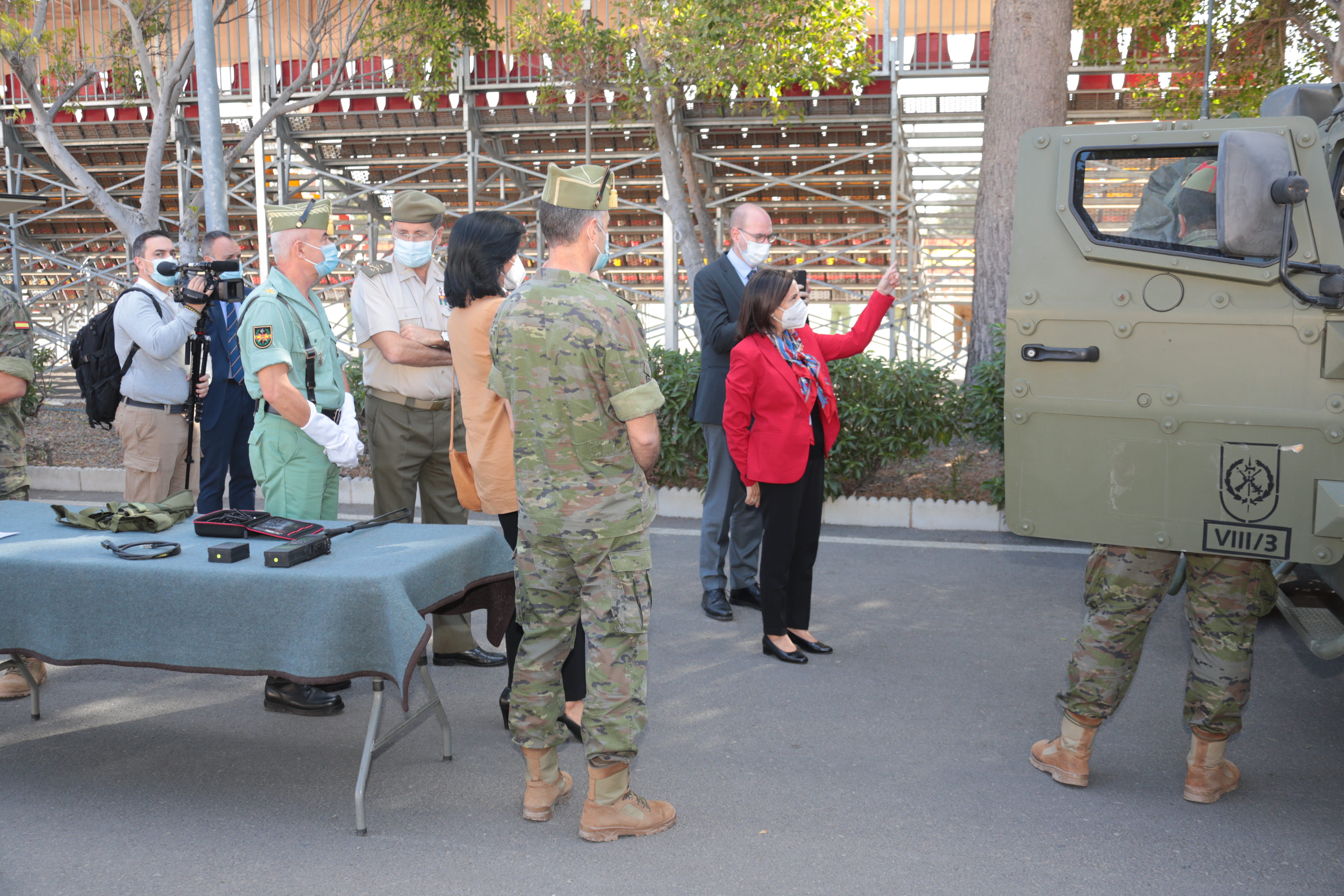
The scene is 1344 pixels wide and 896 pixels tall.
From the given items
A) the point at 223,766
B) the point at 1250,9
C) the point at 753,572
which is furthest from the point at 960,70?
the point at 223,766

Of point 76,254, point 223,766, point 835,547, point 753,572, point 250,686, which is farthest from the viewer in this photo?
point 76,254

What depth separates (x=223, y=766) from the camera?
3.73 meters

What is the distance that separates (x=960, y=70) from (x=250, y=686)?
42.6 feet

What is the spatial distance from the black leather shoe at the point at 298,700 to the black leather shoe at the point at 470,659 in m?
0.55

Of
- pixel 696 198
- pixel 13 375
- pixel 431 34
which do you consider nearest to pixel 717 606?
pixel 13 375

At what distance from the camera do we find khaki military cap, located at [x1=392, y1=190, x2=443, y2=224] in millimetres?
4359

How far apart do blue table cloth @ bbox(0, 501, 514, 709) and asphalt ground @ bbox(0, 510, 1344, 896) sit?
0.45 feet

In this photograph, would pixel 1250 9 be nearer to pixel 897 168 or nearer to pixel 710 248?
pixel 897 168

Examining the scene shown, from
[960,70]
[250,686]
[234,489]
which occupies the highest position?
[960,70]

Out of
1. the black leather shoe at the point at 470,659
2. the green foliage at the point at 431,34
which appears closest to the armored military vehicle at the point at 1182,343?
the black leather shoe at the point at 470,659

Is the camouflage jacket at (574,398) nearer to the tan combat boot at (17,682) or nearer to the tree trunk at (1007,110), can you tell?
the tan combat boot at (17,682)

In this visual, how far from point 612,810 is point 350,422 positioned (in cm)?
184

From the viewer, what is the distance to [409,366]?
4422 millimetres

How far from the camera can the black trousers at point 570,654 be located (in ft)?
12.7
